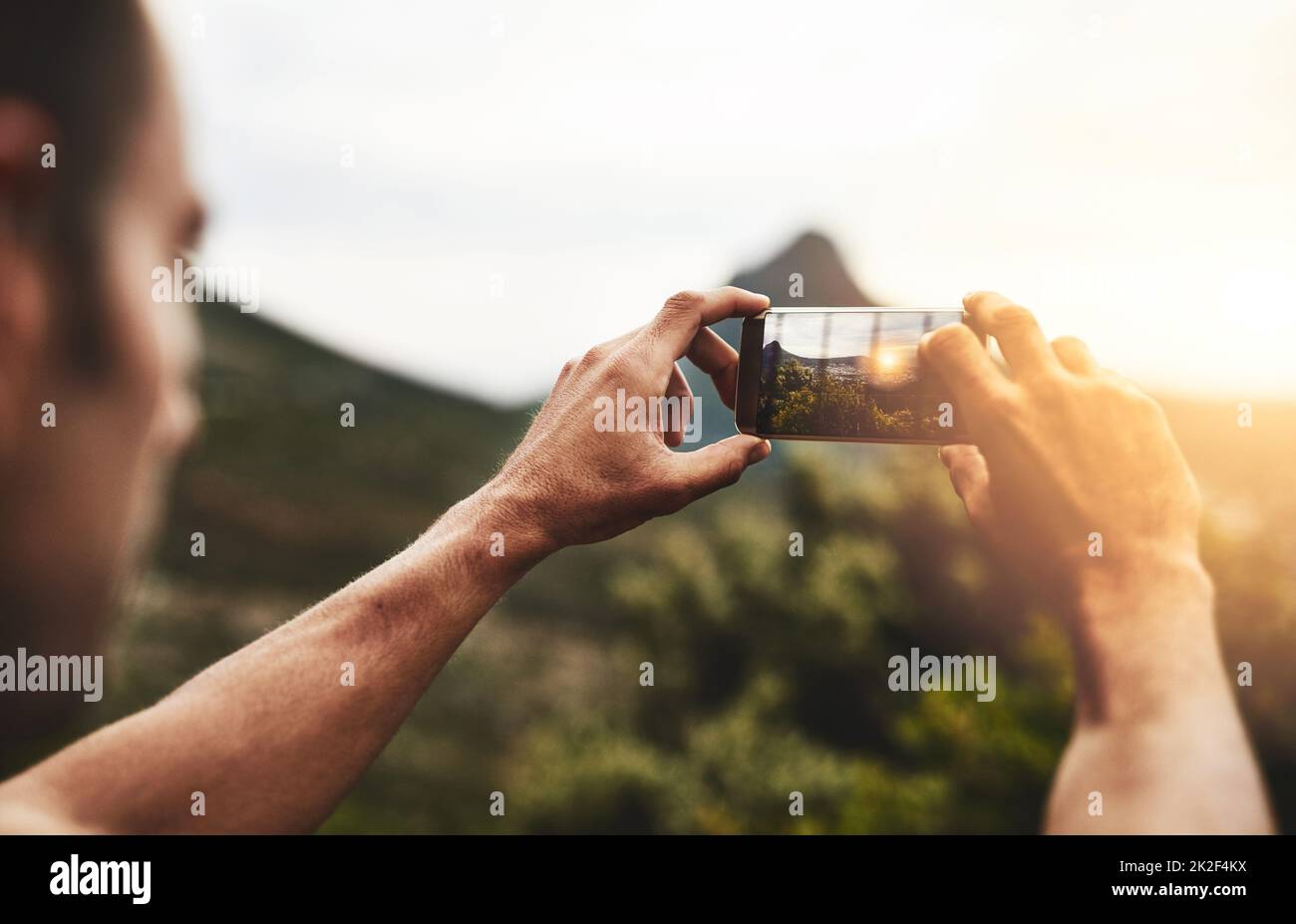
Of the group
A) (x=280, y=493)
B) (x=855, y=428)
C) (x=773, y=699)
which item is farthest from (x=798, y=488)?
(x=280, y=493)

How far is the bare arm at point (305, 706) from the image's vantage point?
1.24 m

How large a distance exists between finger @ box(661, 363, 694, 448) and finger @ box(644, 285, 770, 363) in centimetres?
9

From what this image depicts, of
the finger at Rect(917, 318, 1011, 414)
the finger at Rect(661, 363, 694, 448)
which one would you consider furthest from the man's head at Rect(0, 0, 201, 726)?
the finger at Rect(917, 318, 1011, 414)

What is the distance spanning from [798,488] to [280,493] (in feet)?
39.6

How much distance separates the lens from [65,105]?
1072 mm

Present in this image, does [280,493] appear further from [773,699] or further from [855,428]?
[855,428]

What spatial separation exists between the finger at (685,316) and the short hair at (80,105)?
833mm

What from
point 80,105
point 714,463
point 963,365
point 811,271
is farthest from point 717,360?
point 811,271

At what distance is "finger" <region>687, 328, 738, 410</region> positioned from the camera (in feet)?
6.06

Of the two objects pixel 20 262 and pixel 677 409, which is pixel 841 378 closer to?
pixel 677 409

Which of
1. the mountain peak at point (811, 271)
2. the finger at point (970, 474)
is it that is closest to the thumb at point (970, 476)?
the finger at point (970, 474)

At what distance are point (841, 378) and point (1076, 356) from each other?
0.44 m

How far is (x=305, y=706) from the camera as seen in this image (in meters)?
1.27

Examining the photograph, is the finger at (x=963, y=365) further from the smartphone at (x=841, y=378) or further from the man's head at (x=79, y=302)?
the man's head at (x=79, y=302)
